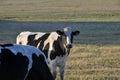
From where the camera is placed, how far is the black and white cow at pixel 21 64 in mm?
6363

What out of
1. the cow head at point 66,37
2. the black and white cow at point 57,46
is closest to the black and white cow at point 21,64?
the black and white cow at point 57,46

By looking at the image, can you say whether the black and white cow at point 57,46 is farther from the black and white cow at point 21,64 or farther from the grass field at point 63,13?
the grass field at point 63,13

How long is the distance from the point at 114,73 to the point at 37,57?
25.9 feet

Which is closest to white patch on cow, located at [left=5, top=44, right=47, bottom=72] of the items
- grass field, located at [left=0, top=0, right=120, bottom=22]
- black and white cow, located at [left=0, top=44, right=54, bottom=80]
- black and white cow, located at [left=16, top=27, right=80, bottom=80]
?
black and white cow, located at [left=0, top=44, right=54, bottom=80]

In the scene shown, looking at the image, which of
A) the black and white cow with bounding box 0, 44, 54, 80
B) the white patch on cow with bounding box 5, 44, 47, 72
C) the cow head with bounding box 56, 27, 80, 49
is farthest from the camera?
the cow head with bounding box 56, 27, 80, 49

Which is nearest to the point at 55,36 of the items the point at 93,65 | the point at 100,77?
the point at 100,77

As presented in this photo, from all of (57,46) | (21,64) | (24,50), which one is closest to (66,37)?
(57,46)

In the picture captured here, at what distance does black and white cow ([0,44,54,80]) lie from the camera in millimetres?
6363

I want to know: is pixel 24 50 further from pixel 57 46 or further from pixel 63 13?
pixel 63 13

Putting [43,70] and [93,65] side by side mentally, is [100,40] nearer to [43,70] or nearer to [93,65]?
[93,65]

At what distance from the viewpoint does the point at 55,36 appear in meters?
13.8

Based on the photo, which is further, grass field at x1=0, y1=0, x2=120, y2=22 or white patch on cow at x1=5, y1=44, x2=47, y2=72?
grass field at x1=0, y1=0, x2=120, y2=22

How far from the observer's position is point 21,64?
260 inches

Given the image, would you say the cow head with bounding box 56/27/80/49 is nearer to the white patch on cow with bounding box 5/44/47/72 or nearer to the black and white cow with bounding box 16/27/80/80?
the black and white cow with bounding box 16/27/80/80
